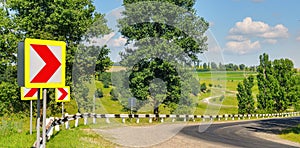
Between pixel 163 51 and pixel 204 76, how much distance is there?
14.7 feet

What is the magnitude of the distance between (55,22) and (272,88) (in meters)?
54.2

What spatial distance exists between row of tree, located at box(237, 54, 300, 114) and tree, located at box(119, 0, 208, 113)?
45.1 metres

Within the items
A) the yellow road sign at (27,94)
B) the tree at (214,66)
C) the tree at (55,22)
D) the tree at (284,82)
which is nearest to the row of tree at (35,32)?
the tree at (55,22)

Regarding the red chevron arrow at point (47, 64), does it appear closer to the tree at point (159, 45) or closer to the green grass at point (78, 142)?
the green grass at point (78, 142)

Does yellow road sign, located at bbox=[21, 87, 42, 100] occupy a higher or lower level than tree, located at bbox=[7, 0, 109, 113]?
lower

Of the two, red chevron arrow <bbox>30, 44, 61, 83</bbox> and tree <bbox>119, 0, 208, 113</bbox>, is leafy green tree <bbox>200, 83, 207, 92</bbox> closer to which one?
tree <bbox>119, 0, 208, 113</bbox>

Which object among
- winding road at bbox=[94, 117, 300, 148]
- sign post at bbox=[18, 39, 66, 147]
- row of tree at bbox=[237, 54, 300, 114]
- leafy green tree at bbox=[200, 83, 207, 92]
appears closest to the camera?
sign post at bbox=[18, 39, 66, 147]

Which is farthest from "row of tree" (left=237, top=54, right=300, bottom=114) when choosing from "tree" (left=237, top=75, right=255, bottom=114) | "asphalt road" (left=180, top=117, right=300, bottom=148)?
"asphalt road" (left=180, top=117, right=300, bottom=148)

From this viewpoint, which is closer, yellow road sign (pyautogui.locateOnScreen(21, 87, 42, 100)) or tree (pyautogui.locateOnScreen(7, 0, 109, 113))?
yellow road sign (pyautogui.locateOnScreen(21, 87, 42, 100))

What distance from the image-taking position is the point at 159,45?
28.0 m

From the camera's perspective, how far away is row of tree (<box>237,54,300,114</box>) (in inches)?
2859

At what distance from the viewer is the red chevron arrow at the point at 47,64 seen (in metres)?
5.80

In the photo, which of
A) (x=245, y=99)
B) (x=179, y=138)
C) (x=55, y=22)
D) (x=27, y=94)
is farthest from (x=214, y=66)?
(x=245, y=99)

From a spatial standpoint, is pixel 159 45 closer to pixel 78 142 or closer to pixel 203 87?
pixel 203 87
